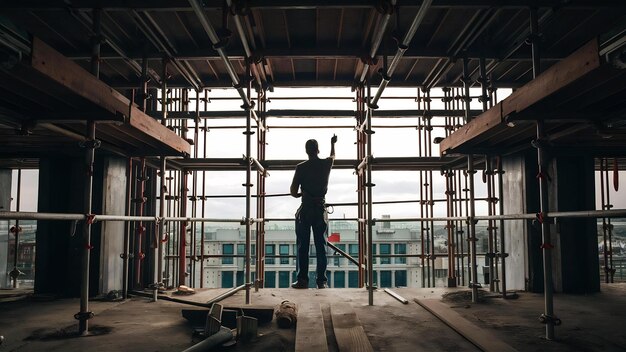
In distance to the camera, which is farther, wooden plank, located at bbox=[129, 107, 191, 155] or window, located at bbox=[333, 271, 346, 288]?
window, located at bbox=[333, 271, 346, 288]

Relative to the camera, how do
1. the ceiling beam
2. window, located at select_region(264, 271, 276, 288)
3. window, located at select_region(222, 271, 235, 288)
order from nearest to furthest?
1. the ceiling beam
2. window, located at select_region(222, 271, 235, 288)
3. window, located at select_region(264, 271, 276, 288)

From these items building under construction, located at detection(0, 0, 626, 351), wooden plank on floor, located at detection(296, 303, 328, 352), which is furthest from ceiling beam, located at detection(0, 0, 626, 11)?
wooden plank on floor, located at detection(296, 303, 328, 352)

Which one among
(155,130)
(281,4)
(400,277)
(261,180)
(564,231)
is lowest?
(400,277)

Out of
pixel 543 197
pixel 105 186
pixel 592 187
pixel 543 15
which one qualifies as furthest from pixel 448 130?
pixel 105 186

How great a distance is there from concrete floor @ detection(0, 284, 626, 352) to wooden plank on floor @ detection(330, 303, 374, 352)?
0.39 feet

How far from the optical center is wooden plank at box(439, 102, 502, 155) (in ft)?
13.9

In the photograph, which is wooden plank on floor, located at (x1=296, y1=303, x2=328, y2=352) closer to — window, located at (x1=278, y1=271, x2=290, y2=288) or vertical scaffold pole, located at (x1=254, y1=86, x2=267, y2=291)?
vertical scaffold pole, located at (x1=254, y1=86, x2=267, y2=291)

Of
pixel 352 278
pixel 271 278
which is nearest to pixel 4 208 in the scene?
pixel 271 278

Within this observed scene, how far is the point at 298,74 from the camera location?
7.87 meters

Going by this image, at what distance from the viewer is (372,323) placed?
188 inches

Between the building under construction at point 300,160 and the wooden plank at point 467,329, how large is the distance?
0.14 feet

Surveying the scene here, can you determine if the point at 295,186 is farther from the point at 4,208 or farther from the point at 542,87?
the point at 4,208

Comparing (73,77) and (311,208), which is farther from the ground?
(73,77)

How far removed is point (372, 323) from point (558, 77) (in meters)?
3.11
